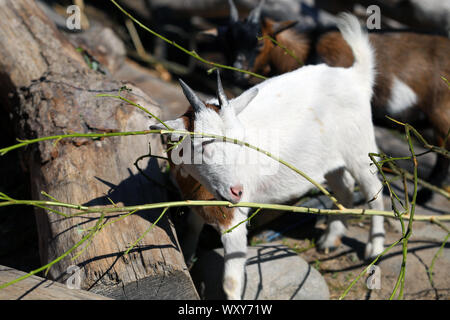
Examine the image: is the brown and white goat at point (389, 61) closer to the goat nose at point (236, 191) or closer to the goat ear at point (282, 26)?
the goat ear at point (282, 26)

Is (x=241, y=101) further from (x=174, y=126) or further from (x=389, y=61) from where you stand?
(x=389, y=61)

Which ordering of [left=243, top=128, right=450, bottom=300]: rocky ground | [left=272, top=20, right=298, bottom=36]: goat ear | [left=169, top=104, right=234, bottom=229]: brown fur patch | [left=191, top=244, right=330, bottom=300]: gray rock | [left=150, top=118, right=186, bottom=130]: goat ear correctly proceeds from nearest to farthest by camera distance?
[left=150, top=118, right=186, bottom=130]: goat ear, [left=169, top=104, right=234, bottom=229]: brown fur patch, [left=191, top=244, right=330, bottom=300]: gray rock, [left=243, top=128, right=450, bottom=300]: rocky ground, [left=272, top=20, right=298, bottom=36]: goat ear

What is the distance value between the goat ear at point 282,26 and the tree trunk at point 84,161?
1705mm

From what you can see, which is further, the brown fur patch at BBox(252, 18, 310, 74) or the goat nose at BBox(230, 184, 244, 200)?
the brown fur patch at BBox(252, 18, 310, 74)

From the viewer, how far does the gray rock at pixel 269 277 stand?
282 cm

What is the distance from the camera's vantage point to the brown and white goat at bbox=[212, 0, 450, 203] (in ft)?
12.3

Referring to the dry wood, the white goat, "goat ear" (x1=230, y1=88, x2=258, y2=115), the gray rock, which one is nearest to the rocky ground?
the gray rock

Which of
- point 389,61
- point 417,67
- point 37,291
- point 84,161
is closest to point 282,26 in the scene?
point 389,61

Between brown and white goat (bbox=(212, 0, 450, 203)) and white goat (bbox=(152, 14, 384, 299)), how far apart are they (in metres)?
0.78

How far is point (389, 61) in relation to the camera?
3.96 metres

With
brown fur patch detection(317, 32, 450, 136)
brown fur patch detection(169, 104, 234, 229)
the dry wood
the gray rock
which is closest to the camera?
the dry wood

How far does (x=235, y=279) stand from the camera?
2.55m

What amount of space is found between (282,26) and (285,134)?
6.65 ft

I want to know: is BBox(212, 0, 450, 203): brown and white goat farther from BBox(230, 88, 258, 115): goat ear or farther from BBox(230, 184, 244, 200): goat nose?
BBox(230, 184, 244, 200): goat nose
